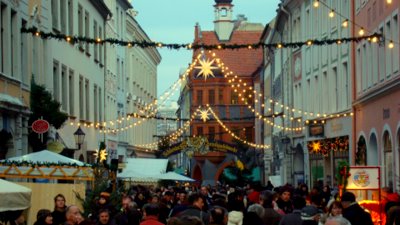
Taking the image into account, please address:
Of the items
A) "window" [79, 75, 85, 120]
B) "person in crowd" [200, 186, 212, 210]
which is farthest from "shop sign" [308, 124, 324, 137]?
"person in crowd" [200, 186, 212, 210]

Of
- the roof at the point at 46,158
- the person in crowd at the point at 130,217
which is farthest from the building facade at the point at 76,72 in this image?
the person in crowd at the point at 130,217

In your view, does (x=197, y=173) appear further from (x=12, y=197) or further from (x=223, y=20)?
(x=12, y=197)

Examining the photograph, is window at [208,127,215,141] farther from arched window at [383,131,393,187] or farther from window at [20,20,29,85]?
window at [20,20,29,85]

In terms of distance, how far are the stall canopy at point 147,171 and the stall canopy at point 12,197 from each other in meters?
28.6

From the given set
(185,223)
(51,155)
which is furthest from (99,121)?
(185,223)

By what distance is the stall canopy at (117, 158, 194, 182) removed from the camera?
143 ft

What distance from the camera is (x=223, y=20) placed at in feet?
373

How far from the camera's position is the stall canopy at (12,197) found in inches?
529

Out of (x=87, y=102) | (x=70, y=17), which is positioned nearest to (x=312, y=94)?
(x=87, y=102)

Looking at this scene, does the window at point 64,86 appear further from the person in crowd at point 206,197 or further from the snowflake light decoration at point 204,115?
the snowflake light decoration at point 204,115

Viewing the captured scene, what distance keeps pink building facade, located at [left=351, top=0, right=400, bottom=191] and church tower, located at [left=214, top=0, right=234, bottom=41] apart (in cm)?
7099

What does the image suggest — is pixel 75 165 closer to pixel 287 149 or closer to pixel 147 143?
pixel 287 149

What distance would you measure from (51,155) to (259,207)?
414 inches

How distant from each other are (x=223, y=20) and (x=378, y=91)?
78925 mm
